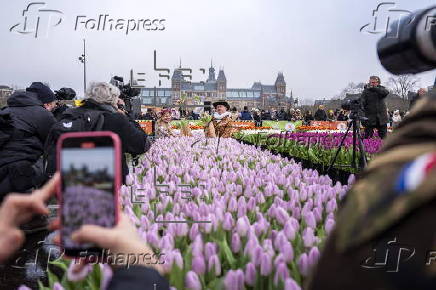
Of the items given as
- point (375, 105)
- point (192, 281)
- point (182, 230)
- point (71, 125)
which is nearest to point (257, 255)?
point (192, 281)

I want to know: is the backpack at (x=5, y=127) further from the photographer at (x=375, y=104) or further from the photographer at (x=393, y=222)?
the photographer at (x=375, y=104)

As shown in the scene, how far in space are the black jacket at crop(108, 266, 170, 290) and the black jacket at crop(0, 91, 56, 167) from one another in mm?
5543

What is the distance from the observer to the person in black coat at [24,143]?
5.85m

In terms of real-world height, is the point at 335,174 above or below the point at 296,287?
below

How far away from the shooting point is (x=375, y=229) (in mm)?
613

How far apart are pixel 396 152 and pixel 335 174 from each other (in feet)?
23.7

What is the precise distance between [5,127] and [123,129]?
1.94m

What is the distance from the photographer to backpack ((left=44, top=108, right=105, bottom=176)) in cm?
461

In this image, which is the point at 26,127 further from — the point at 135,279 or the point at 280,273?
the point at 135,279

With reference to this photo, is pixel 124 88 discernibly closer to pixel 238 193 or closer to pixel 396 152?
pixel 238 193

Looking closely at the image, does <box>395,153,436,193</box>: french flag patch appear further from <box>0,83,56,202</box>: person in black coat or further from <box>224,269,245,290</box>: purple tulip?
<box>0,83,56,202</box>: person in black coat

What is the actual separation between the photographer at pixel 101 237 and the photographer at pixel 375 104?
12359mm

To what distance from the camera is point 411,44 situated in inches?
31.6

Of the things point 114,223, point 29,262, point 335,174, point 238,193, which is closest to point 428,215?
point 114,223
